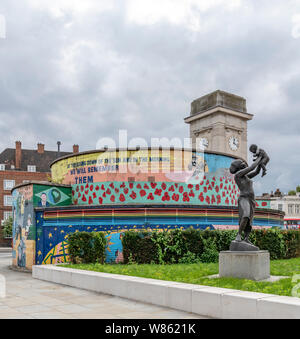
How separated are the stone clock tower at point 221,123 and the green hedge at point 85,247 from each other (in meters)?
25.2

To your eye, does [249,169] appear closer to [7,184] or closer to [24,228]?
[24,228]

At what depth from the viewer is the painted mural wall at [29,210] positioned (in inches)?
785

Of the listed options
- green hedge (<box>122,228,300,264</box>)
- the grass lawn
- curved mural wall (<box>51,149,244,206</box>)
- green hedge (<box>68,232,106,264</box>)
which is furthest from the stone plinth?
curved mural wall (<box>51,149,244,206</box>)

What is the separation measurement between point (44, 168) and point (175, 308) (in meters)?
56.6

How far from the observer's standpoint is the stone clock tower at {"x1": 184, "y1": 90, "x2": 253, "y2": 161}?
3934 cm

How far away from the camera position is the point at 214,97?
40.7m

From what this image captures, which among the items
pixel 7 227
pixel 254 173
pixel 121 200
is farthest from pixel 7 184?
pixel 254 173

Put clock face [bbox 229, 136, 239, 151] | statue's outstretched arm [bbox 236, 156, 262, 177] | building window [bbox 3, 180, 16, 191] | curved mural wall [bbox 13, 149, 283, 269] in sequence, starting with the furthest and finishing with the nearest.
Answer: building window [bbox 3, 180, 16, 191] → clock face [bbox 229, 136, 239, 151] → curved mural wall [bbox 13, 149, 283, 269] → statue's outstretched arm [bbox 236, 156, 262, 177]

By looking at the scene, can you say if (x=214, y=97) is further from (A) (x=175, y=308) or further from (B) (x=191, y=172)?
(A) (x=175, y=308)

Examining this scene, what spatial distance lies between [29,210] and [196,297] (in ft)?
45.5

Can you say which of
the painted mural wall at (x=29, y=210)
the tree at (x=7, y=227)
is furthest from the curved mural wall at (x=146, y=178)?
the tree at (x=7, y=227)

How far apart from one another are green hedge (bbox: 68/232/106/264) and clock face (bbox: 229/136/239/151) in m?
26.7

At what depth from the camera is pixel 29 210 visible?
20.2 meters

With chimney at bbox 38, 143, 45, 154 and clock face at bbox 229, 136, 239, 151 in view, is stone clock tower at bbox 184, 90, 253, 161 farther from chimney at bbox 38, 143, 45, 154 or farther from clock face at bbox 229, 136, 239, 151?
chimney at bbox 38, 143, 45, 154
